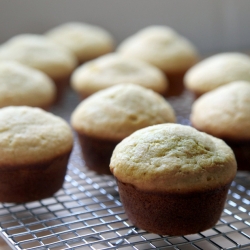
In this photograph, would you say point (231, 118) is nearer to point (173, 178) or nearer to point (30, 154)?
point (173, 178)

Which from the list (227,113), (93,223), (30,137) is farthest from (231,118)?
(30,137)

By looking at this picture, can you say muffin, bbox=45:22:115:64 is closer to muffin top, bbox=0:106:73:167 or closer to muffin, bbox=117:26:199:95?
muffin, bbox=117:26:199:95

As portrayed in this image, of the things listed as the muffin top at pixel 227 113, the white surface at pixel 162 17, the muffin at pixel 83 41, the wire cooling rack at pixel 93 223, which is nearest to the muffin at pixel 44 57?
the muffin at pixel 83 41

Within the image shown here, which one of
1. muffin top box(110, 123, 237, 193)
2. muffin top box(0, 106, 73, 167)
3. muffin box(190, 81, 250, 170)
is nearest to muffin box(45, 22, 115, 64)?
muffin box(190, 81, 250, 170)

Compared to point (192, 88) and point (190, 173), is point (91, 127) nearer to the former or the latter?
point (190, 173)

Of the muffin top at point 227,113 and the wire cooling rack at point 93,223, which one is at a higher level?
the muffin top at point 227,113

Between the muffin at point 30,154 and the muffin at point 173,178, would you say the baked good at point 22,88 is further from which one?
the muffin at point 173,178
